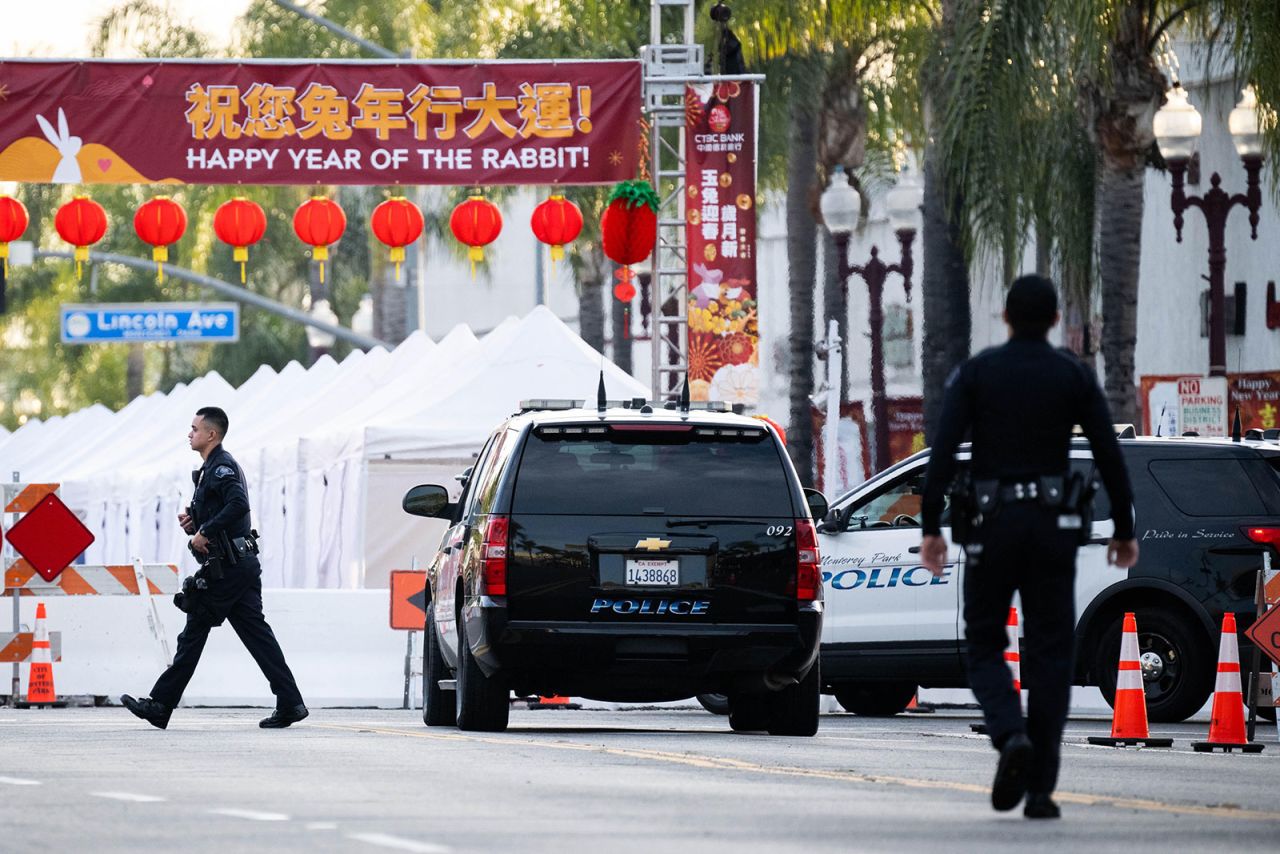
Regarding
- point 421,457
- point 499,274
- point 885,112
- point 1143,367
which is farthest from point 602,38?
point 499,274

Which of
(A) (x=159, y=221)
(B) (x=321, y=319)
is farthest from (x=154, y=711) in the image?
(B) (x=321, y=319)

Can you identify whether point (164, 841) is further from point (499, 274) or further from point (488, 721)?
point (499, 274)

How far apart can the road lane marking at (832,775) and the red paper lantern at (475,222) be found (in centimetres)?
1589

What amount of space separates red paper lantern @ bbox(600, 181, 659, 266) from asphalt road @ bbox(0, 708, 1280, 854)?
10.2 m

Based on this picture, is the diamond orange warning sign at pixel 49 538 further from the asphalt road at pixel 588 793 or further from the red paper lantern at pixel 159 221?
the red paper lantern at pixel 159 221

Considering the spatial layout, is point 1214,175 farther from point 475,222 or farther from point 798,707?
point 798,707

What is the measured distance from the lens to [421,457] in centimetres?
2942

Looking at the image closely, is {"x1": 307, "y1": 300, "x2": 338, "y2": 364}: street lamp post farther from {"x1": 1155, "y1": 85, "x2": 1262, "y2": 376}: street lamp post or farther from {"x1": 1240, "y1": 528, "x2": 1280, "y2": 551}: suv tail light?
{"x1": 1240, "y1": 528, "x2": 1280, "y2": 551}: suv tail light

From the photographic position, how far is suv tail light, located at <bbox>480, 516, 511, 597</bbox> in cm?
1466

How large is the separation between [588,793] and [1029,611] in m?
1.82

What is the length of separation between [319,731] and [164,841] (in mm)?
7410

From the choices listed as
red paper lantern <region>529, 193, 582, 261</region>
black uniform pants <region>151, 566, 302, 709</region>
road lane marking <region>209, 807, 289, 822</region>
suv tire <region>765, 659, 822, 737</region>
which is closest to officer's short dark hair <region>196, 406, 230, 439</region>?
black uniform pants <region>151, 566, 302, 709</region>

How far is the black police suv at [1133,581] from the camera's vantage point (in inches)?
715

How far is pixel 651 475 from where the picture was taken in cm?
1470
